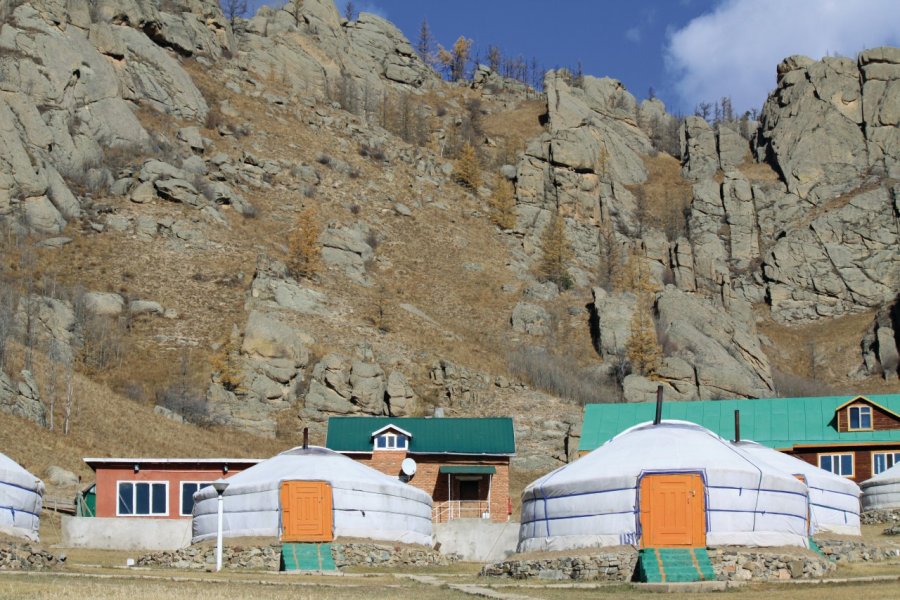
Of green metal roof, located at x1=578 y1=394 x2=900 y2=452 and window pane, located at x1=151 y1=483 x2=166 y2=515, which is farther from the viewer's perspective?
green metal roof, located at x1=578 y1=394 x2=900 y2=452

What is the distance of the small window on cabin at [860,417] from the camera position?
180 ft

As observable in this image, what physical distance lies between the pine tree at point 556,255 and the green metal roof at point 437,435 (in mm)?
44280

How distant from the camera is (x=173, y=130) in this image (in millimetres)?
90062

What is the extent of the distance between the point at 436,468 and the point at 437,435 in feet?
4.45

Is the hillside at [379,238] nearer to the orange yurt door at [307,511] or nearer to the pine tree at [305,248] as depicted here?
the pine tree at [305,248]

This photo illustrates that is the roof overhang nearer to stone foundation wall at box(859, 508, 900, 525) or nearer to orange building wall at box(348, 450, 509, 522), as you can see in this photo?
orange building wall at box(348, 450, 509, 522)

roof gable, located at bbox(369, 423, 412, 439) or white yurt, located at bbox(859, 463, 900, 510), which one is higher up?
roof gable, located at bbox(369, 423, 412, 439)

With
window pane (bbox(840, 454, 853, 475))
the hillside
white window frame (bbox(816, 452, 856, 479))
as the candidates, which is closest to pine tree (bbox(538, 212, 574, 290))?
the hillside

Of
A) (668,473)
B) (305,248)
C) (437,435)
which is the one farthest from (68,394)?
(668,473)

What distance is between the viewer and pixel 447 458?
49.2 m

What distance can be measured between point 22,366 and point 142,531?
21466 mm

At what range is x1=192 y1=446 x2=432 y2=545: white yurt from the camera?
35.8 meters

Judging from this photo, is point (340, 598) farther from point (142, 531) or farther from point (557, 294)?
point (557, 294)

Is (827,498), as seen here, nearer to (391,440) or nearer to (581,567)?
(581,567)
